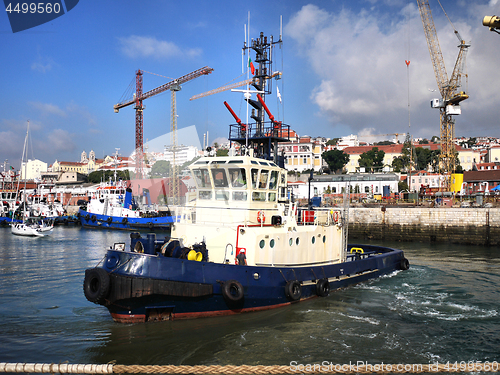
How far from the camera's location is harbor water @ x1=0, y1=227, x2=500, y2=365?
8172 millimetres

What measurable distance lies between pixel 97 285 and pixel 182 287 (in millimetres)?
2102

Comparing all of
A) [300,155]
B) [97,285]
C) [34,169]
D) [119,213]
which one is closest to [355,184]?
[300,155]

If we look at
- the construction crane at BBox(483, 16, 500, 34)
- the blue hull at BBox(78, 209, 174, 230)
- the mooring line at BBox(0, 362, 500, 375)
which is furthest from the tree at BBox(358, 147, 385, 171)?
the mooring line at BBox(0, 362, 500, 375)

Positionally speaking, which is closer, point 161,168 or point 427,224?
point 427,224

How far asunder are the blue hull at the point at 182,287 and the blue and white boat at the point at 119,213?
3164 centimetres

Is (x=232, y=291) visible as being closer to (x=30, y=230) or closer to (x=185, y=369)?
(x=185, y=369)

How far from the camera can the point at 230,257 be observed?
10828 millimetres

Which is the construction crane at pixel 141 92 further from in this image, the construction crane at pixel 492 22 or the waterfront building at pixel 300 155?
the construction crane at pixel 492 22

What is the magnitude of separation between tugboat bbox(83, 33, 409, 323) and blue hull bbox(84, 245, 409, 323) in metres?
0.02

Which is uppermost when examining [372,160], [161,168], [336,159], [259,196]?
[336,159]

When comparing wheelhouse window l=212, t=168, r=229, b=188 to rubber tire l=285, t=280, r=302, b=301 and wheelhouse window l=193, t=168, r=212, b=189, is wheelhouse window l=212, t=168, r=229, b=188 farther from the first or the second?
rubber tire l=285, t=280, r=302, b=301

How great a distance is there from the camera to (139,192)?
4756cm

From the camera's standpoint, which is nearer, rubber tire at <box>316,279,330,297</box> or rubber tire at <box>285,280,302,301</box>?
rubber tire at <box>285,280,302,301</box>

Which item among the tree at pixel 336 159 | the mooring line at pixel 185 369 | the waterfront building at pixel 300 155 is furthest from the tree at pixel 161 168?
the waterfront building at pixel 300 155
